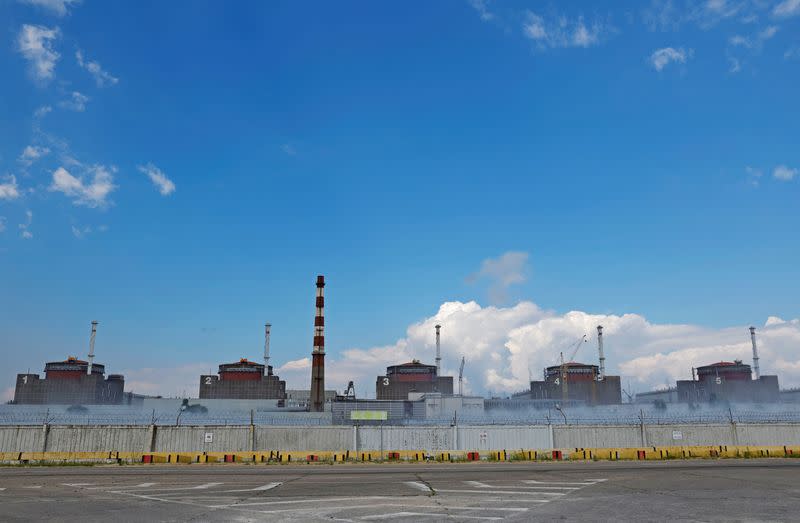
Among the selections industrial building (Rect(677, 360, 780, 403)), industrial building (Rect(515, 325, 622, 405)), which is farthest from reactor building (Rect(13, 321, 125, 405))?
industrial building (Rect(677, 360, 780, 403))

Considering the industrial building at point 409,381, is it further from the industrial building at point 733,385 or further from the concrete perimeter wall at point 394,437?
the concrete perimeter wall at point 394,437

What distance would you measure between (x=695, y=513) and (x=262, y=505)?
39.9 feet

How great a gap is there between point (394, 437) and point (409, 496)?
25.7 metres

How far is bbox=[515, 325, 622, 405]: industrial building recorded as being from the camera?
187500mm

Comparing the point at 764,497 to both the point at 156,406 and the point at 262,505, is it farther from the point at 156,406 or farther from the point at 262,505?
the point at 156,406

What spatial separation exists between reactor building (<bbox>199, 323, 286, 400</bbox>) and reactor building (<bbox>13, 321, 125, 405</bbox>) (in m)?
31.7

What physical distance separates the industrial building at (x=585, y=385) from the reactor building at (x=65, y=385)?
13519 cm

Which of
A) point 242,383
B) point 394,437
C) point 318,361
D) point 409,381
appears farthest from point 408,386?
point 394,437

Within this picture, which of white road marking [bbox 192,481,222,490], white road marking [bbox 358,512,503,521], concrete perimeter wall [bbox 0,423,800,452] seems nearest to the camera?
white road marking [bbox 358,512,503,521]

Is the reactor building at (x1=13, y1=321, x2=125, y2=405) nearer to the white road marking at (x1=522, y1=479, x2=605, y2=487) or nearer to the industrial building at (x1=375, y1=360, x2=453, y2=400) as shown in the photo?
A: the industrial building at (x1=375, y1=360, x2=453, y2=400)

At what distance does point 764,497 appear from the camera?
19297mm

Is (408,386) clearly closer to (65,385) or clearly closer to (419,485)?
(65,385)

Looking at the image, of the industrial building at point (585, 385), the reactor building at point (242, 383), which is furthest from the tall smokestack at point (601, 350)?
the reactor building at point (242, 383)

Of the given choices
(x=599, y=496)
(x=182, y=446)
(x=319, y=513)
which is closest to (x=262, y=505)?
(x=319, y=513)
